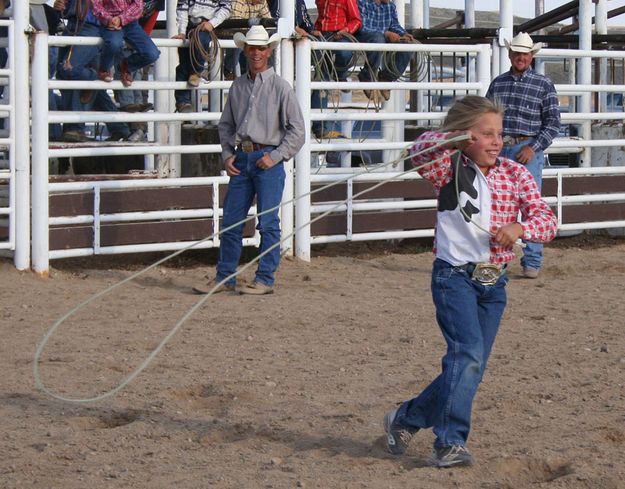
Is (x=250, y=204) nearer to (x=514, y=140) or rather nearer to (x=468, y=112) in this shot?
(x=514, y=140)

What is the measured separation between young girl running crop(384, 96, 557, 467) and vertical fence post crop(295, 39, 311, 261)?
5.04 metres

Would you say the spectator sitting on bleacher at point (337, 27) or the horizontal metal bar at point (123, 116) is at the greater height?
the spectator sitting on bleacher at point (337, 27)

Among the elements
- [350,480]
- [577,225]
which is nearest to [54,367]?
[350,480]

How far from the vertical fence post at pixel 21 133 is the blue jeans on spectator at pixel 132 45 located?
576mm

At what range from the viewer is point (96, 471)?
436 centimetres

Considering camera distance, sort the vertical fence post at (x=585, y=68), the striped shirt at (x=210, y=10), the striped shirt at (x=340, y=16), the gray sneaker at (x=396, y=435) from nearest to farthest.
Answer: the gray sneaker at (x=396, y=435), the striped shirt at (x=210, y=10), the striped shirt at (x=340, y=16), the vertical fence post at (x=585, y=68)

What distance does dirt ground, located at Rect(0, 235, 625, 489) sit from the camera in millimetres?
4406

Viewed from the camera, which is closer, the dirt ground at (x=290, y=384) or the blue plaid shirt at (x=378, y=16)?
the dirt ground at (x=290, y=384)

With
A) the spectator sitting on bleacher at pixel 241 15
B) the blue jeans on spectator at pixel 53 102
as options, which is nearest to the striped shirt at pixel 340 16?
the spectator sitting on bleacher at pixel 241 15

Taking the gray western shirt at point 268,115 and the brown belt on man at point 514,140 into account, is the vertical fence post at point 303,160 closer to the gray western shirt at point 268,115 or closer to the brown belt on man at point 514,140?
the gray western shirt at point 268,115

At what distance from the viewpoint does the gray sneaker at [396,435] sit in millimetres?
4531

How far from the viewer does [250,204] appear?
26.4 feet

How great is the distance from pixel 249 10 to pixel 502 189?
6291mm

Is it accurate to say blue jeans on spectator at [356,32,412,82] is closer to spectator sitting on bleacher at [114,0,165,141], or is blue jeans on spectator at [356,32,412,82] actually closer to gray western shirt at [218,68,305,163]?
spectator sitting on bleacher at [114,0,165,141]
